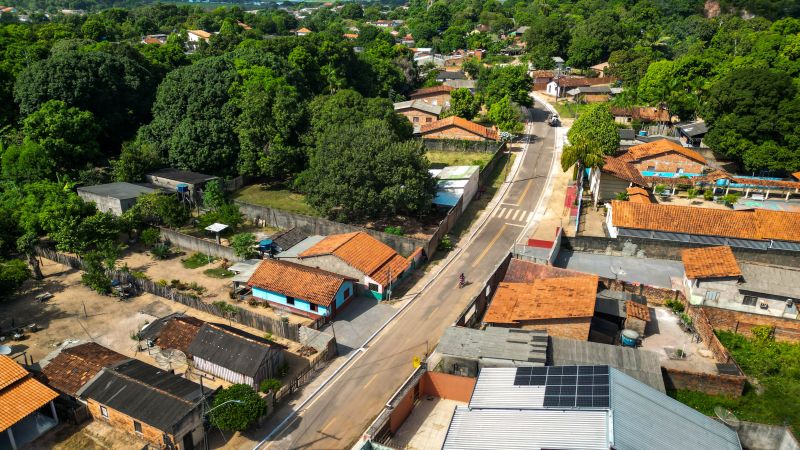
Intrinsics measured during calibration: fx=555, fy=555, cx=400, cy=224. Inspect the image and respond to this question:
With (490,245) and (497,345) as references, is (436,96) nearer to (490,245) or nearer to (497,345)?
(490,245)

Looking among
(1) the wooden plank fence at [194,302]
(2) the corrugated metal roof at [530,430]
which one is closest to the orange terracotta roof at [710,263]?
(2) the corrugated metal roof at [530,430]

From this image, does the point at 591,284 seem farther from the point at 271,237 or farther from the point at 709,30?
the point at 709,30

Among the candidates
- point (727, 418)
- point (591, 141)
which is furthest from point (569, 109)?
point (727, 418)

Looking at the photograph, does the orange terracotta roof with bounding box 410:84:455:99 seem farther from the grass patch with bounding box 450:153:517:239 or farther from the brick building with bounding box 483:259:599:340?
the brick building with bounding box 483:259:599:340

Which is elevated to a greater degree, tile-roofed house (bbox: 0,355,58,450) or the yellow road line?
tile-roofed house (bbox: 0,355,58,450)

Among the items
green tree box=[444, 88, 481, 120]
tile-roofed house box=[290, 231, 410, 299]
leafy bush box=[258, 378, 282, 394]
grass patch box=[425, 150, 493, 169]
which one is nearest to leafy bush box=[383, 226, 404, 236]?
tile-roofed house box=[290, 231, 410, 299]

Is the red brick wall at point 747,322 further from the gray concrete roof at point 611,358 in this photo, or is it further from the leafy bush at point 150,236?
the leafy bush at point 150,236

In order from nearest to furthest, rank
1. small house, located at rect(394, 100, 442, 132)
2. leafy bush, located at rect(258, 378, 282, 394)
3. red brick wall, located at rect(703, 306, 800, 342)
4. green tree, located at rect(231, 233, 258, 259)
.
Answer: leafy bush, located at rect(258, 378, 282, 394), red brick wall, located at rect(703, 306, 800, 342), green tree, located at rect(231, 233, 258, 259), small house, located at rect(394, 100, 442, 132)
